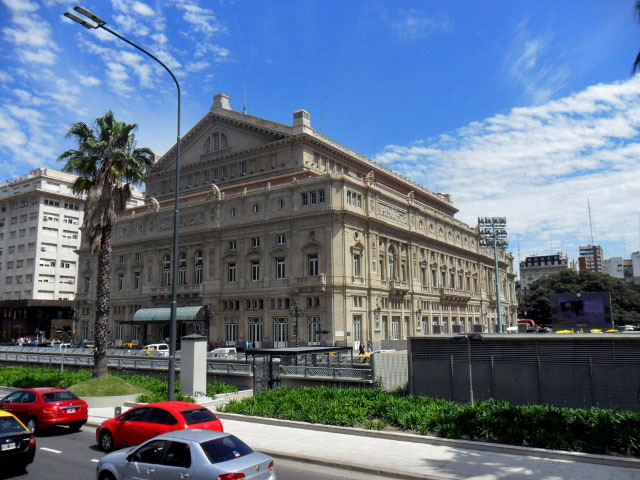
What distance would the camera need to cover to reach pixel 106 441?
15.1 metres

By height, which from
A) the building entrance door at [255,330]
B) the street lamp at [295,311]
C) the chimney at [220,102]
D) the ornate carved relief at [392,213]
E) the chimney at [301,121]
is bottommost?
the building entrance door at [255,330]

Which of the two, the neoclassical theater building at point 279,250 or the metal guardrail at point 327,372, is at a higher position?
the neoclassical theater building at point 279,250

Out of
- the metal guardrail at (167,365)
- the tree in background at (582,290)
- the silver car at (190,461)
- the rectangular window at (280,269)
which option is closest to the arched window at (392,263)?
the rectangular window at (280,269)

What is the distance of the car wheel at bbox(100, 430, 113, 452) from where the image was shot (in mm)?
15023

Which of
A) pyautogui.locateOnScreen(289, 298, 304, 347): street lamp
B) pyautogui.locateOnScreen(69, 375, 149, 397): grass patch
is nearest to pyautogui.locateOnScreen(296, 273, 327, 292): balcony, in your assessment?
pyautogui.locateOnScreen(289, 298, 304, 347): street lamp

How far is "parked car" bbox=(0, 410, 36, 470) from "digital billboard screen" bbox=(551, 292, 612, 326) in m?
47.2

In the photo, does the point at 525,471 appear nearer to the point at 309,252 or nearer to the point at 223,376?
the point at 223,376

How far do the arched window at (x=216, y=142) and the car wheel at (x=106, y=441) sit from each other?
6330 centimetres

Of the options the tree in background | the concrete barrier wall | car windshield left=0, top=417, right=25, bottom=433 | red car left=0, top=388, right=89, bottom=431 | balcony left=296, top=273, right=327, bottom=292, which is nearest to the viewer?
car windshield left=0, top=417, right=25, bottom=433

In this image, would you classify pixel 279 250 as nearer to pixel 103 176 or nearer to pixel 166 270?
pixel 166 270

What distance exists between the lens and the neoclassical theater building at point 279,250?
178 feet

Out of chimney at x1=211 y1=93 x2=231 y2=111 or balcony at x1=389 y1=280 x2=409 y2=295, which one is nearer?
balcony at x1=389 y1=280 x2=409 y2=295

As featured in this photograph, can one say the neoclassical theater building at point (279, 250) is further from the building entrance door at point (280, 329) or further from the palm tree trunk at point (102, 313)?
the palm tree trunk at point (102, 313)

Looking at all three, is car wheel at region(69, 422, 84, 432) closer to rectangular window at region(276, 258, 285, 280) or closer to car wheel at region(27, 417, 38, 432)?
car wheel at region(27, 417, 38, 432)
